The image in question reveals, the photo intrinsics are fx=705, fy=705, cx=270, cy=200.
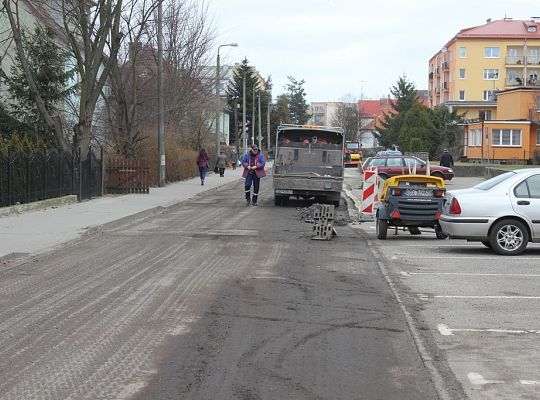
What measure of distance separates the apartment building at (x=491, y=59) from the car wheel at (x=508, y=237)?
2979 inches

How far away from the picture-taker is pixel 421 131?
205ft

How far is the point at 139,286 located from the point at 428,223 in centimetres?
711

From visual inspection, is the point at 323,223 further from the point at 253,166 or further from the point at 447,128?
the point at 447,128

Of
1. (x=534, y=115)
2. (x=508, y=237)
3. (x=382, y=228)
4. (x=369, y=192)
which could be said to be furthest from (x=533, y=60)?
(x=508, y=237)

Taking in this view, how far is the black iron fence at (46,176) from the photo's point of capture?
18.3 metres

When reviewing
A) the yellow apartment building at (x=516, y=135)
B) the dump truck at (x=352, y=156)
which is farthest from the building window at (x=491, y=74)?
the yellow apartment building at (x=516, y=135)

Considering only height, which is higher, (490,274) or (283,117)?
(283,117)

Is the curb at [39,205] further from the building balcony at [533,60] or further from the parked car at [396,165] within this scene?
the building balcony at [533,60]

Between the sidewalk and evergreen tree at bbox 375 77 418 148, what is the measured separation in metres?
60.1

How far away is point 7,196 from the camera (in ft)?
59.7

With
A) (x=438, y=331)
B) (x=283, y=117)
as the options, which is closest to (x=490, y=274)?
(x=438, y=331)

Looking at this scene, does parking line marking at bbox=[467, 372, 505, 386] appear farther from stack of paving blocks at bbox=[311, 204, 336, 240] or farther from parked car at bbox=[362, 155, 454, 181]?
parked car at bbox=[362, 155, 454, 181]

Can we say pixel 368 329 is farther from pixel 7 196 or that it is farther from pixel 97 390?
pixel 7 196

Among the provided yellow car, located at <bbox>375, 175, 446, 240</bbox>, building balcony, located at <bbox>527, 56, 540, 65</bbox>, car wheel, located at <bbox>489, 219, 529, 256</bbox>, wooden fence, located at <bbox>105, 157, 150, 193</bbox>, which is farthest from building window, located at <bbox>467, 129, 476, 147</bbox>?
car wheel, located at <bbox>489, 219, 529, 256</bbox>
